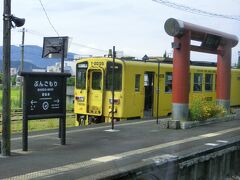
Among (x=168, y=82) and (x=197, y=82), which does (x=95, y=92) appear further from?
(x=197, y=82)

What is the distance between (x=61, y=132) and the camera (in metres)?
10.9

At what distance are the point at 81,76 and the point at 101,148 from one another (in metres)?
9.17

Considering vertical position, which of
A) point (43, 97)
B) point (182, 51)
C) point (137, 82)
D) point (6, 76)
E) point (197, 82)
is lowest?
point (43, 97)

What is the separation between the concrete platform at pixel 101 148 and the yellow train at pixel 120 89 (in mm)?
2516

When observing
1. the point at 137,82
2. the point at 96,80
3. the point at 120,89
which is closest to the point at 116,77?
the point at 120,89

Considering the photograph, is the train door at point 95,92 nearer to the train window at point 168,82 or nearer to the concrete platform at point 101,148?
the concrete platform at point 101,148

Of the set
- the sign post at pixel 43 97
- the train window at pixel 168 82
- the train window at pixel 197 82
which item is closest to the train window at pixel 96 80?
the train window at pixel 168 82

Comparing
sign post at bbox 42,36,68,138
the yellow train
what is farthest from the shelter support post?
sign post at bbox 42,36,68,138

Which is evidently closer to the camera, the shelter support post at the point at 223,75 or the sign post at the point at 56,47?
the sign post at the point at 56,47

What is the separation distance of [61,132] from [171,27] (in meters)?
5.64

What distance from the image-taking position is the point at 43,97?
1014 centimetres

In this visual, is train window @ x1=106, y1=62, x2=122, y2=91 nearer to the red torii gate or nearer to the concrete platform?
the concrete platform

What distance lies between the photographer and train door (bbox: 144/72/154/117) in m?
19.6

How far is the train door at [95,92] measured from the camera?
1880 centimetres
